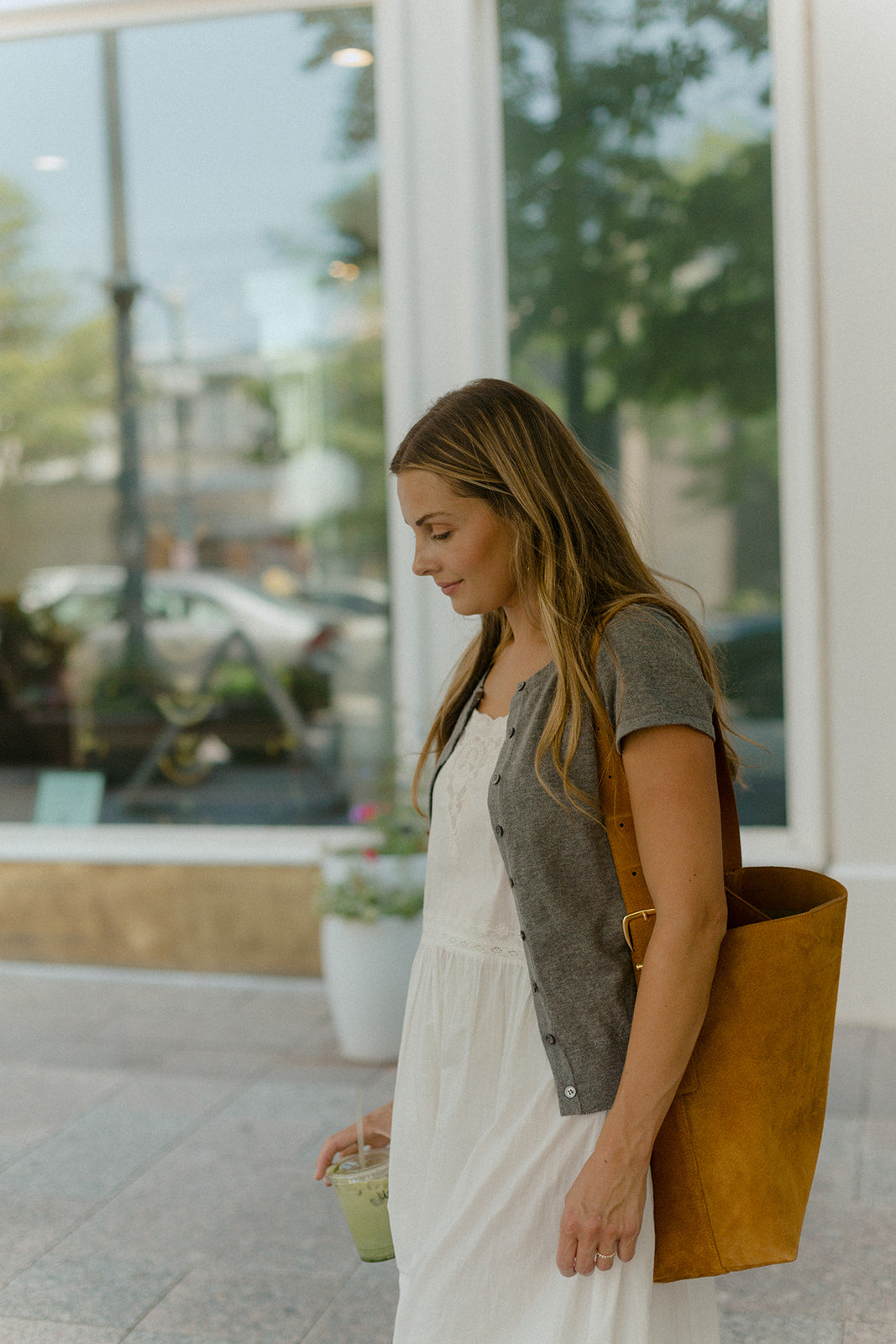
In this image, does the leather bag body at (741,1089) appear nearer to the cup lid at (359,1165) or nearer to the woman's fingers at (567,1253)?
the woman's fingers at (567,1253)

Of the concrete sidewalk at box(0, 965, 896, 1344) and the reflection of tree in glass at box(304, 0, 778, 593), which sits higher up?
the reflection of tree in glass at box(304, 0, 778, 593)

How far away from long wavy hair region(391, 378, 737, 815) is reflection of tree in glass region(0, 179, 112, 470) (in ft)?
15.3

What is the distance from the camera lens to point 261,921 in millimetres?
5477

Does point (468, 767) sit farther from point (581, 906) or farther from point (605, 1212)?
point (605, 1212)

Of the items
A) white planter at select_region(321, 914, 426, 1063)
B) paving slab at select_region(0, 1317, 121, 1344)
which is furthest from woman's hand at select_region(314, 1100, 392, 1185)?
white planter at select_region(321, 914, 426, 1063)

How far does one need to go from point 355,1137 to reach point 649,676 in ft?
3.05

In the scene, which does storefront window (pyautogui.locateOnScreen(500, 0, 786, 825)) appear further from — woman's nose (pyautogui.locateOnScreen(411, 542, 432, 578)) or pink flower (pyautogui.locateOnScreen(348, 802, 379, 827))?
woman's nose (pyautogui.locateOnScreen(411, 542, 432, 578))

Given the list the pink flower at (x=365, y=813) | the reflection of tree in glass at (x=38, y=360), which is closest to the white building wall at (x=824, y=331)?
the pink flower at (x=365, y=813)

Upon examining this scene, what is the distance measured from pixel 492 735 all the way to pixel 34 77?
17.5 feet

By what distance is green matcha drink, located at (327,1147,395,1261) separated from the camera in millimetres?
1827

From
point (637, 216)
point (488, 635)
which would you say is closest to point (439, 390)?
point (637, 216)

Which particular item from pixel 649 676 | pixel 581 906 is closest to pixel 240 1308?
pixel 581 906

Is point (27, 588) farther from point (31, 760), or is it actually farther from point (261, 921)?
point (261, 921)

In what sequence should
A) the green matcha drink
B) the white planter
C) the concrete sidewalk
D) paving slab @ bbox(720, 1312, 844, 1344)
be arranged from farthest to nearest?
the white planter, the concrete sidewalk, paving slab @ bbox(720, 1312, 844, 1344), the green matcha drink
